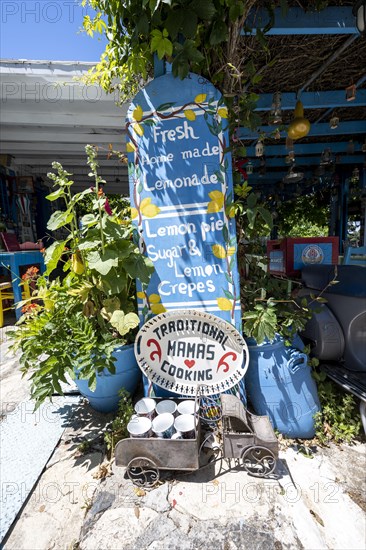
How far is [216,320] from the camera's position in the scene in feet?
6.58

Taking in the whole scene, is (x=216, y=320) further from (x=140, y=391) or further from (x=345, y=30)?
(x=345, y=30)

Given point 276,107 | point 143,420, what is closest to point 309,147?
point 276,107

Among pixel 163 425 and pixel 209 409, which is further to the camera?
pixel 209 409

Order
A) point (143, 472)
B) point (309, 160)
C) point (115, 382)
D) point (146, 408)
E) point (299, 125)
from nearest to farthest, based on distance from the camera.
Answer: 1. point (143, 472)
2. point (146, 408)
3. point (115, 382)
4. point (299, 125)
5. point (309, 160)

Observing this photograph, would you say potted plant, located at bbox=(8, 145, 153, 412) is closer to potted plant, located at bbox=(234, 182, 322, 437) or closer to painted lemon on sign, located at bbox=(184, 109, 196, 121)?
painted lemon on sign, located at bbox=(184, 109, 196, 121)

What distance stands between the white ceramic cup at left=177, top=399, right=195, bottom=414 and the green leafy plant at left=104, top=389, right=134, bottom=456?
0.39m

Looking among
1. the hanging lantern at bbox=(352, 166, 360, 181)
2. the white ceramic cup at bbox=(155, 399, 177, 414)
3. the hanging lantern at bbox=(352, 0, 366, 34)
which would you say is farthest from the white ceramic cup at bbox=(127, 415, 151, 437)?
the hanging lantern at bbox=(352, 166, 360, 181)

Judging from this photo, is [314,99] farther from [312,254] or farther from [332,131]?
[312,254]

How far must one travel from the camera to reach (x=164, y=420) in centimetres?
181

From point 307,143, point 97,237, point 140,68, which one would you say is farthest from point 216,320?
point 307,143

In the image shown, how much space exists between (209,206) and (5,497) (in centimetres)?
227

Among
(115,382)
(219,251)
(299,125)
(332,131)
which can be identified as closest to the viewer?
(219,251)

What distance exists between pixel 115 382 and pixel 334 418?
68.3 inches

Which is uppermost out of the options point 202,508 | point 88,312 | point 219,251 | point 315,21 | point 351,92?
point 315,21
